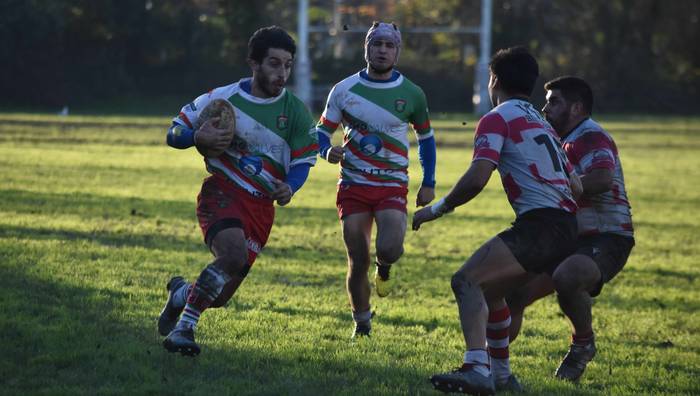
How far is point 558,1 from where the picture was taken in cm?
6681

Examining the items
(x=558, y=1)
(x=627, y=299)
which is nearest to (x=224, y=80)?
(x=558, y=1)

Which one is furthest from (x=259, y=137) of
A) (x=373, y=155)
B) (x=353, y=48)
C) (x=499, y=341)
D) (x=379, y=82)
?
(x=353, y=48)

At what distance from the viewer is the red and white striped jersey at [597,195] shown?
789 centimetres

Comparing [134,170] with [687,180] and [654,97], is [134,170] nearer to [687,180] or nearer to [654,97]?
[687,180]

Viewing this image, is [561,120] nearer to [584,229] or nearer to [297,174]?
[584,229]

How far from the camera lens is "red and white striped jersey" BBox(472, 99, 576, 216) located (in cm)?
686

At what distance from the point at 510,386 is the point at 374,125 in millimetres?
2625

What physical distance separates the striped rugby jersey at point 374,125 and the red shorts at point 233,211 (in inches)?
53.6

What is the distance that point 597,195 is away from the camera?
26.4ft

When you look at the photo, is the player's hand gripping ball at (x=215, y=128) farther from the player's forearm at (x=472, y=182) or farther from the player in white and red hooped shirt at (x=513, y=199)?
the player's forearm at (x=472, y=182)

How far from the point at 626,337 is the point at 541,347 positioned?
116 centimetres

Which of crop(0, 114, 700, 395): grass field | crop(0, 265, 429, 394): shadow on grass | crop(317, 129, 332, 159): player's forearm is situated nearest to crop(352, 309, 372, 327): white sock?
crop(0, 114, 700, 395): grass field

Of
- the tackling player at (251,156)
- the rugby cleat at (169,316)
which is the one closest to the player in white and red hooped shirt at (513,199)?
the tackling player at (251,156)

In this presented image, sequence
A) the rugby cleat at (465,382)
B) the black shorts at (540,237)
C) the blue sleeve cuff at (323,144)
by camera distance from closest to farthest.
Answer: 1. the rugby cleat at (465,382)
2. the black shorts at (540,237)
3. the blue sleeve cuff at (323,144)
